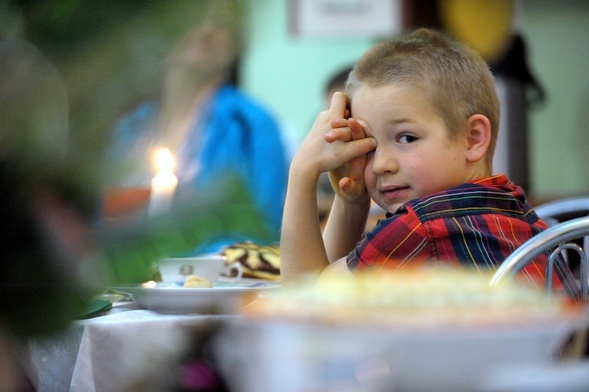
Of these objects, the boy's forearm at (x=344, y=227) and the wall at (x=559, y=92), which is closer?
the boy's forearm at (x=344, y=227)

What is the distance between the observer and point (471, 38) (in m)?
4.54

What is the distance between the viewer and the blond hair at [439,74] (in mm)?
1180

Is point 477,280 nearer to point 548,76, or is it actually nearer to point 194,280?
point 194,280

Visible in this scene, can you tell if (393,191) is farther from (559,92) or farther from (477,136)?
(559,92)

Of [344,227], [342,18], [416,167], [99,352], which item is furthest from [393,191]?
[342,18]

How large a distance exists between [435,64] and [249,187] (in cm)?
95

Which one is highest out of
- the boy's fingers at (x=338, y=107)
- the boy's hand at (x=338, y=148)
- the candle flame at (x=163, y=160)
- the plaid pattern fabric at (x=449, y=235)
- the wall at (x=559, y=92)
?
the candle flame at (x=163, y=160)

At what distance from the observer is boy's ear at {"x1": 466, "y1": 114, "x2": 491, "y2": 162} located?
122cm

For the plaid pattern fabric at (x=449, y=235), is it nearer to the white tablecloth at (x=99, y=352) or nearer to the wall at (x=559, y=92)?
the white tablecloth at (x=99, y=352)

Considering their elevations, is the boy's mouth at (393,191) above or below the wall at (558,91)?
above

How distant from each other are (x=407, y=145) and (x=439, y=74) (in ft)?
0.42

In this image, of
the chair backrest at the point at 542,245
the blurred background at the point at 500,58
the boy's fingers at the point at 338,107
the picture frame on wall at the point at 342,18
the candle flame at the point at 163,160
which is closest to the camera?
the candle flame at the point at 163,160

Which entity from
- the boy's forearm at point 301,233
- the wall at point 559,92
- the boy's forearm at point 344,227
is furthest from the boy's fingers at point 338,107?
the wall at point 559,92

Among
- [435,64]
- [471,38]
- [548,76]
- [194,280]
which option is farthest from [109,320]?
[548,76]
